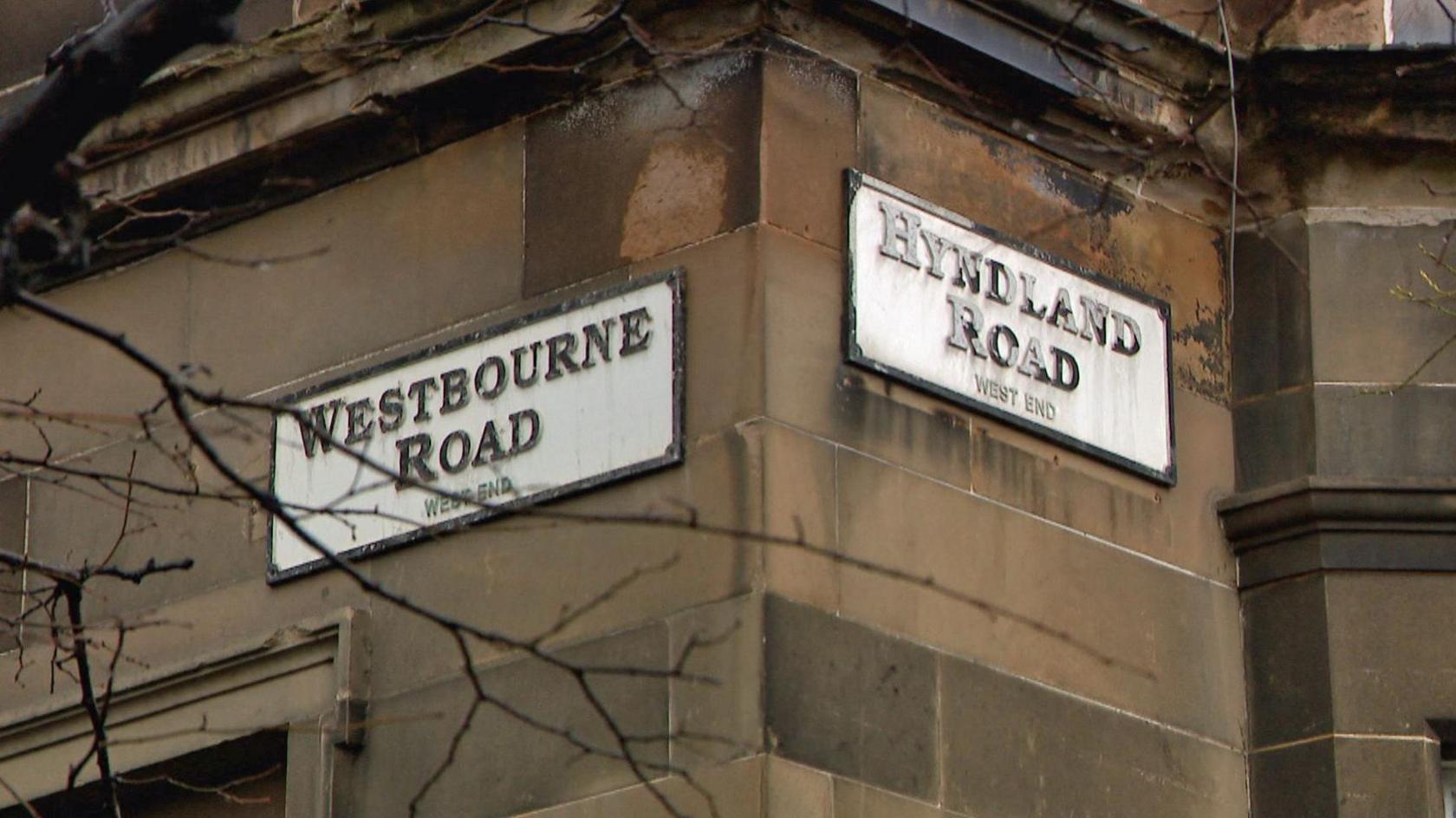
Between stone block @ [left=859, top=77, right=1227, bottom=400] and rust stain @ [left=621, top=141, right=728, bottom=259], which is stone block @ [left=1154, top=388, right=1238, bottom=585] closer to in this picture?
stone block @ [left=859, top=77, right=1227, bottom=400]

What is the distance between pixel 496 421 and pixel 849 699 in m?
1.41

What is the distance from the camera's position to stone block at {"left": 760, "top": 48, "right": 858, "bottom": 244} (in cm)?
849

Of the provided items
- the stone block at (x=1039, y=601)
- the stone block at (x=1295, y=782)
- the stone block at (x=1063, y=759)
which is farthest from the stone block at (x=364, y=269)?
the stone block at (x=1295, y=782)

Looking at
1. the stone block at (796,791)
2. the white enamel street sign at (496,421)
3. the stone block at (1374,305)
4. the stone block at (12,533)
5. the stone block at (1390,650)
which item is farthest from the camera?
the stone block at (12,533)

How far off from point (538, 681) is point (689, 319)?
1104 millimetres

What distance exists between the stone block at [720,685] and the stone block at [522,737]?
7cm

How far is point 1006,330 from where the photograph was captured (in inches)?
348

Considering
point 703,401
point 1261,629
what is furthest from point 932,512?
point 1261,629

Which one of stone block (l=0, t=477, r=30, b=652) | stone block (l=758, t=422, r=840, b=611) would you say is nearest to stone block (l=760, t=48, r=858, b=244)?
stone block (l=758, t=422, r=840, b=611)

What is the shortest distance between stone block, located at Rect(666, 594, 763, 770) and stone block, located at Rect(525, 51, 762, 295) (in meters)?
1.19

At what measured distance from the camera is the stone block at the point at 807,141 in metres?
8.49

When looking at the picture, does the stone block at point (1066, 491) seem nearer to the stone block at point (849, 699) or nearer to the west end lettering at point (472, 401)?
the stone block at point (849, 699)

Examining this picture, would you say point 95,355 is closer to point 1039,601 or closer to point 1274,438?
point 1039,601

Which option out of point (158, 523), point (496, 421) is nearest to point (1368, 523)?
point (496, 421)
